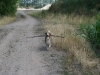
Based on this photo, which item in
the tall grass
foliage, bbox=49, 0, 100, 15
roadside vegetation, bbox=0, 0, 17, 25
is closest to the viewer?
the tall grass

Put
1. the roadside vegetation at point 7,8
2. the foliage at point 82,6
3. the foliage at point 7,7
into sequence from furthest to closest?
the foliage at point 7,7
the roadside vegetation at point 7,8
the foliage at point 82,6

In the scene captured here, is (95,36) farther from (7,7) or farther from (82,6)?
(7,7)

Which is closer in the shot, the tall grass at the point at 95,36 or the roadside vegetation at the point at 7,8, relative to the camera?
the tall grass at the point at 95,36

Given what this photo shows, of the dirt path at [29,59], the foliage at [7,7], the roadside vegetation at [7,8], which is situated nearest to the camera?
the dirt path at [29,59]

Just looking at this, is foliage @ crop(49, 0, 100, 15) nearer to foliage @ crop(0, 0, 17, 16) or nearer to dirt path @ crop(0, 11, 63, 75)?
foliage @ crop(0, 0, 17, 16)

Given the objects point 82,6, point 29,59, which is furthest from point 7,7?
point 29,59

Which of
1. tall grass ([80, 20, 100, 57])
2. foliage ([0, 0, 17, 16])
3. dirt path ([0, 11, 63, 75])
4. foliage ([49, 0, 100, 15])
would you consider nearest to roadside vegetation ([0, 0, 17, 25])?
foliage ([0, 0, 17, 16])

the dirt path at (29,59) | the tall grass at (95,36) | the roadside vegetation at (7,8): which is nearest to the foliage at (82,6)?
the roadside vegetation at (7,8)

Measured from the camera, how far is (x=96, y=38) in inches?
Answer: 475

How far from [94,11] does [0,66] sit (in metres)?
22.3

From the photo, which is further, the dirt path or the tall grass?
the tall grass

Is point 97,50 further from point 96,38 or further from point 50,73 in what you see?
point 50,73

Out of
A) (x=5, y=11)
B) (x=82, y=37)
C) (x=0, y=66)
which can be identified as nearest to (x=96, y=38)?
(x=82, y=37)

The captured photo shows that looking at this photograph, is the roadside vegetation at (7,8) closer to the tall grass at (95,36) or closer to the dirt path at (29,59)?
the dirt path at (29,59)
